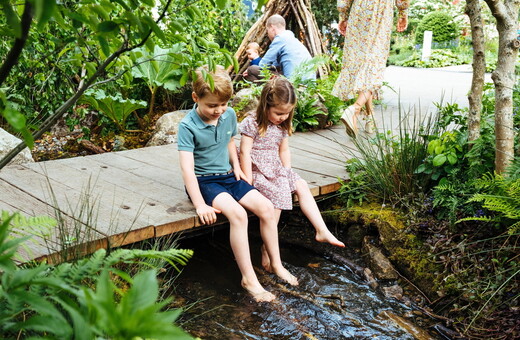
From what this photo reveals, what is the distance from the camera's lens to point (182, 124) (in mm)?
3268

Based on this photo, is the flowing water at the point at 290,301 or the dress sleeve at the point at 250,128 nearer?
the flowing water at the point at 290,301

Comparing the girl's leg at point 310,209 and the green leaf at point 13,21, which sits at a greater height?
the green leaf at point 13,21

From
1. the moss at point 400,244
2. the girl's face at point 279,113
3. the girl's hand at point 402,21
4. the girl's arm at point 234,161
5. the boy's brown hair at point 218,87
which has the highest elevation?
the girl's hand at point 402,21

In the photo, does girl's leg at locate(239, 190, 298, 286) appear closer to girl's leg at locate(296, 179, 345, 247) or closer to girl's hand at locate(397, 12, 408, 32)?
girl's leg at locate(296, 179, 345, 247)

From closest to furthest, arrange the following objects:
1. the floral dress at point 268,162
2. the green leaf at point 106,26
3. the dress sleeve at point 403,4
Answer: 1. the green leaf at point 106,26
2. the floral dress at point 268,162
3. the dress sleeve at point 403,4

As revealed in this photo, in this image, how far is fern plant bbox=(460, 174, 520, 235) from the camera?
285 centimetres

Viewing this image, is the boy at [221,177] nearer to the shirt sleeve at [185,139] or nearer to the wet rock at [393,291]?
the shirt sleeve at [185,139]

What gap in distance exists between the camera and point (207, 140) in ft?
11.0

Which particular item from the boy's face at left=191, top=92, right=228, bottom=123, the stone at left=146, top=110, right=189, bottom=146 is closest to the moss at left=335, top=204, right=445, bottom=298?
the boy's face at left=191, top=92, right=228, bottom=123

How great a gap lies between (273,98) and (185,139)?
2.11 feet

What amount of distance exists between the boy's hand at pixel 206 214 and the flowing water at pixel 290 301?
1.30 ft

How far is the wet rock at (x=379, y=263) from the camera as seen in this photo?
3420 millimetres

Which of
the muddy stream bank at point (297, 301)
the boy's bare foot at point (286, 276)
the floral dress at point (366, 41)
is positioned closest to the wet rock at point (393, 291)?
the muddy stream bank at point (297, 301)

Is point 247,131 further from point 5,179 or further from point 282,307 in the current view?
point 5,179
